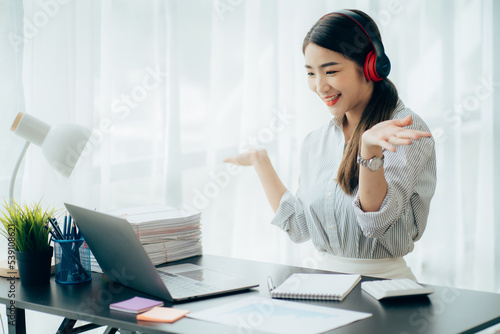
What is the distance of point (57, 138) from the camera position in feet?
4.93

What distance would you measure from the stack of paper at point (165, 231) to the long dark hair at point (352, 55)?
483mm

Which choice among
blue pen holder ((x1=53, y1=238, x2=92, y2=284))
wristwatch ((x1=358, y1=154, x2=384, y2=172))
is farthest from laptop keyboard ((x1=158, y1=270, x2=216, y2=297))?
wristwatch ((x1=358, y1=154, x2=384, y2=172))

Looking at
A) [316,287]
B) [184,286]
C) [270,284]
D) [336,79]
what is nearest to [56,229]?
[184,286]

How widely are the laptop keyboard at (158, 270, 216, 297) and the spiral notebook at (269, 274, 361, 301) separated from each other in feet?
0.51

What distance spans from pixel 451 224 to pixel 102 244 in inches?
76.5

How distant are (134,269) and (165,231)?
0.36 metres

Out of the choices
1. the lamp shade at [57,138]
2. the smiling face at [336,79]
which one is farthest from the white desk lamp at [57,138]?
the smiling face at [336,79]

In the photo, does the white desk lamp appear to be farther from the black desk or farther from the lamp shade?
the black desk

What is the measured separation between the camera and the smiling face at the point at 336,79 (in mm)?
1728

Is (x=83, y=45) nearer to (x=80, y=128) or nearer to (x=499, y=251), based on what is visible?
(x=80, y=128)

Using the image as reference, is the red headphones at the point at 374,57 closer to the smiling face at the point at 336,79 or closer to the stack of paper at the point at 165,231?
the smiling face at the point at 336,79

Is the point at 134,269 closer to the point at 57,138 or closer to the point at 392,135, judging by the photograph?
the point at 57,138

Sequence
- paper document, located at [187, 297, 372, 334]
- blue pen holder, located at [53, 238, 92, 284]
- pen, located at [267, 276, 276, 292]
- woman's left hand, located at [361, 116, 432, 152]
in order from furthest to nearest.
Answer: blue pen holder, located at [53, 238, 92, 284] → pen, located at [267, 276, 276, 292] → woman's left hand, located at [361, 116, 432, 152] → paper document, located at [187, 297, 372, 334]

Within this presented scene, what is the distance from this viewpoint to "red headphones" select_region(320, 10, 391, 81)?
1.64m
